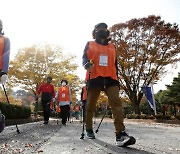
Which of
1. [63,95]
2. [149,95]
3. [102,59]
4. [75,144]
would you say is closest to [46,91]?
[63,95]

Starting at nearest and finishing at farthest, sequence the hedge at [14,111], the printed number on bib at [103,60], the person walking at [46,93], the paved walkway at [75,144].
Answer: the paved walkway at [75,144]
the printed number on bib at [103,60]
the person walking at [46,93]
the hedge at [14,111]

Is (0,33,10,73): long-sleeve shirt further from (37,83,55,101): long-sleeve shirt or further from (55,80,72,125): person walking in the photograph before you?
(55,80,72,125): person walking

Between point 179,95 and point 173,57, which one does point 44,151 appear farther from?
point 179,95

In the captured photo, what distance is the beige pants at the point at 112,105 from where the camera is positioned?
169 inches

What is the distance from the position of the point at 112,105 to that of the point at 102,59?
806 millimetres

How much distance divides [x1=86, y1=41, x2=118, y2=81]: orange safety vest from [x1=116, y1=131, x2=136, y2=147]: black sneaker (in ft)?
3.16

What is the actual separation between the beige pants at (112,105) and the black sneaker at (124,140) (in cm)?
9

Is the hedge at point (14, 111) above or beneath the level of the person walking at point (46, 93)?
beneath

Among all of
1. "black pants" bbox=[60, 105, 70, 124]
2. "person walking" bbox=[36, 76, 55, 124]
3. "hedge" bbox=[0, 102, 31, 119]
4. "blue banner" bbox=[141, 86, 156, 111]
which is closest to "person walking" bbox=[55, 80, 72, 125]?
"black pants" bbox=[60, 105, 70, 124]

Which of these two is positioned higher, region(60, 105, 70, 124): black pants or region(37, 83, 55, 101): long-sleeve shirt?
region(37, 83, 55, 101): long-sleeve shirt

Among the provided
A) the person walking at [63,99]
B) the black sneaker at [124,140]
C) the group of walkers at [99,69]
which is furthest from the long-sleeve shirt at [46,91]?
the black sneaker at [124,140]

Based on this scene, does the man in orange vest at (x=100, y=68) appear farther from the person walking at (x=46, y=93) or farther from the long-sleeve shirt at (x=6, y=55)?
the person walking at (x=46, y=93)

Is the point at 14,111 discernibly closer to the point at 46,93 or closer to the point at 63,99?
the point at 46,93

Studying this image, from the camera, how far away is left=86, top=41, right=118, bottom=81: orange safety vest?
4691mm
